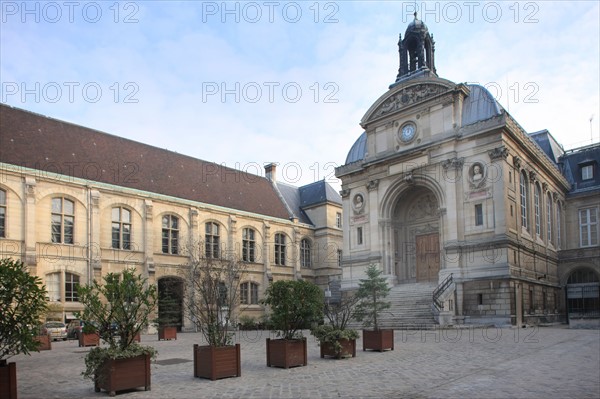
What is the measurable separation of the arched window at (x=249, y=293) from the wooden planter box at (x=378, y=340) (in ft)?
89.4

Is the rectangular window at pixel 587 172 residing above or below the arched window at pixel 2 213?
above

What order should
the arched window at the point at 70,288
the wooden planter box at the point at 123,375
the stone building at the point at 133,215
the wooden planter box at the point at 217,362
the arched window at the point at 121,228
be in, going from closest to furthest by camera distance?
the wooden planter box at the point at 123,375 < the wooden planter box at the point at 217,362 < the stone building at the point at 133,215 < the arched window at the point at 70,288 < the arched window at the point at 121,228

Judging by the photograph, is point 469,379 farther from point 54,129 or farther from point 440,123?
point 54,129

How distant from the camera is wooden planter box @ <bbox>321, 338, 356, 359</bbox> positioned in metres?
15.6

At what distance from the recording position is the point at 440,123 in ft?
117

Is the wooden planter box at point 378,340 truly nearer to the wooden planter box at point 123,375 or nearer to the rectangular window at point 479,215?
the wooden planter box at point 123,375

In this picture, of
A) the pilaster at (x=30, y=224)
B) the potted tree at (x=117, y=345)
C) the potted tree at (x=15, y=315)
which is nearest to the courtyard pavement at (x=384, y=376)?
the potted tree at (x=117, y=345)

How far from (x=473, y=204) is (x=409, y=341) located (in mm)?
14416

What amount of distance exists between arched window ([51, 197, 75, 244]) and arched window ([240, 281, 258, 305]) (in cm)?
1488

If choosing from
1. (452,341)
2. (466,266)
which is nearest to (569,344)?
(452,341)

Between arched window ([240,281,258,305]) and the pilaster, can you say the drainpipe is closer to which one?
the pilaster

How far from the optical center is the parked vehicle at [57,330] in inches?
1172

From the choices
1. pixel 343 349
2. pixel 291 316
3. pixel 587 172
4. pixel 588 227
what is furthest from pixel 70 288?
pixel 587 172

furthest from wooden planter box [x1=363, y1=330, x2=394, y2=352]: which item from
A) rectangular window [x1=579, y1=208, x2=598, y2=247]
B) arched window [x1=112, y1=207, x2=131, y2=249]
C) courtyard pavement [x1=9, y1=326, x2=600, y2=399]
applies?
rectangular window [x1=579, y1=208, x2=598, y2=247]
